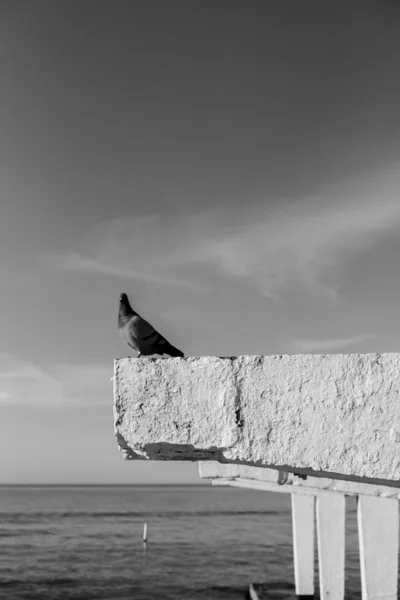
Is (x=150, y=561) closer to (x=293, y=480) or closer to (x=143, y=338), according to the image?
(x=293, y=480)

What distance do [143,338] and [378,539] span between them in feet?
21.1

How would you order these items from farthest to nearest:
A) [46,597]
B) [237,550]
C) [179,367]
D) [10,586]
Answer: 1. [237,550]
2. [10,586]
3. [46,597]
4. [179,367]

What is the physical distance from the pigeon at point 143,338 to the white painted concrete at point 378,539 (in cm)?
587

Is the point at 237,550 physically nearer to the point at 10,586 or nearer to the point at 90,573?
the point at 90,573

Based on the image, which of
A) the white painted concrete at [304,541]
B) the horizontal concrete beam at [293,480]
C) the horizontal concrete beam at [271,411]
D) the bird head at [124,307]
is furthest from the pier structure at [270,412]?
the white painted concrete at [304,541]

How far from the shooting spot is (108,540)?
50219mm

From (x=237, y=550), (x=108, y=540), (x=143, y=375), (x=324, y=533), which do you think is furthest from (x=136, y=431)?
(x=108, y=540)

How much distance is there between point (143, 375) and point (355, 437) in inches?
38.2

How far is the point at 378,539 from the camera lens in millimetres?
9492

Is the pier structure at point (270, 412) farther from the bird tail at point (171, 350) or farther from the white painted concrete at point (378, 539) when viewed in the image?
the white painted concrete at point (378, 539)

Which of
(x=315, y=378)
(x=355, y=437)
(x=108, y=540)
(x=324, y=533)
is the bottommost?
(x=108, y=540)

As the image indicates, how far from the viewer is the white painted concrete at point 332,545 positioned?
12.8 meters

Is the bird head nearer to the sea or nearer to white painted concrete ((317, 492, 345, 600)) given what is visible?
white painted concrete ((317, 492, 345, 600))

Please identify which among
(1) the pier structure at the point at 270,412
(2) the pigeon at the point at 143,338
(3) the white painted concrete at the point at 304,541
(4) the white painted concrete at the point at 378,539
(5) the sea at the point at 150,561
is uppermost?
(2) the pigeon at the point at 143,338
